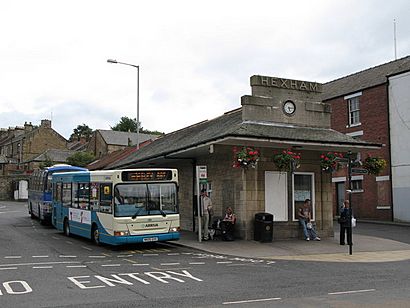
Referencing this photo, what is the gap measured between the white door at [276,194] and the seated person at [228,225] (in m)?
1.49

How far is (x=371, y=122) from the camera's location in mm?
33031

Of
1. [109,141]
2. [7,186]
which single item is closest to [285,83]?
[7,186]

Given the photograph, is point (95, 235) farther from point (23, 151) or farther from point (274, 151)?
point (23, 151)

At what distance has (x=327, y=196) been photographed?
67.5ft

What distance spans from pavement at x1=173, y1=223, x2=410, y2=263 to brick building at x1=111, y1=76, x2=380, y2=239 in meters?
1.20

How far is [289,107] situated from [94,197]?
8748 mm

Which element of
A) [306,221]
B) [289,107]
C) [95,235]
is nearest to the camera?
[95,235]

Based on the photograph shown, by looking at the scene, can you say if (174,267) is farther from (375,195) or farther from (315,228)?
(375,195)

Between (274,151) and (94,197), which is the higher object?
(274,151)

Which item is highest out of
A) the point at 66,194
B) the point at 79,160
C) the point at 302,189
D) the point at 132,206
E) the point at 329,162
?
the point at 79,160

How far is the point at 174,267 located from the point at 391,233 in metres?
14.9

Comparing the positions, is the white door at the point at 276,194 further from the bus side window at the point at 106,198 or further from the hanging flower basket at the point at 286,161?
the bus side window at the point at 106,198

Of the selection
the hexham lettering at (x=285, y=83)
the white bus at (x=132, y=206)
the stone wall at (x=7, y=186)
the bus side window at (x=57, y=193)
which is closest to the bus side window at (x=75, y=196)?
the white bus at (x=132, y=206)

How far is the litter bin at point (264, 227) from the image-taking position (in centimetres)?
1817
